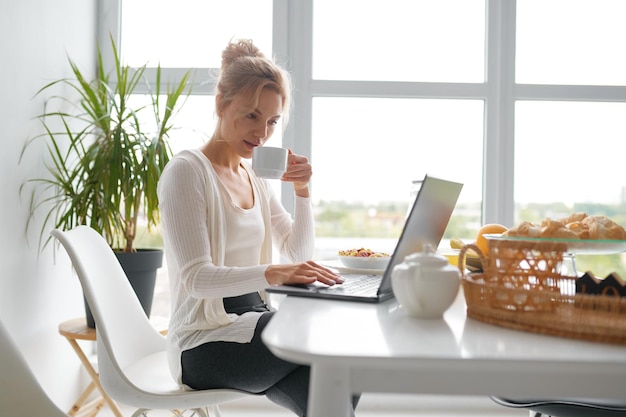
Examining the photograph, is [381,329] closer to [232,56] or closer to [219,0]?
[232,56]

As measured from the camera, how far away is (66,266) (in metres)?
2.60

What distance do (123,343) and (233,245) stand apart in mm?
421

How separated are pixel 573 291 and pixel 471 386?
1.05 ft

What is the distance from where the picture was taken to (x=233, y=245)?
1.68m

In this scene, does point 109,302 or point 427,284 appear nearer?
point 427,284

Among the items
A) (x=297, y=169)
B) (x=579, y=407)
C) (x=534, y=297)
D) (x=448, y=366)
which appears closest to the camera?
(x=448, y=366)

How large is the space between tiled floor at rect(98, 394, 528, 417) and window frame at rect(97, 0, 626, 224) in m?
0.93

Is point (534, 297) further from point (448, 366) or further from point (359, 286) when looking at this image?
point (359, 286)

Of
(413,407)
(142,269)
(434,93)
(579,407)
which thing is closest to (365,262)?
(579,407)

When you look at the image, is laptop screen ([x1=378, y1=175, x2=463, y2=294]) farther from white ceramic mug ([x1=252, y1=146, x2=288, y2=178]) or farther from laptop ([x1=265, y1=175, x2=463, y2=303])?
white ceramic mug ([x1=252, y1=146, x2=288, y2=178])

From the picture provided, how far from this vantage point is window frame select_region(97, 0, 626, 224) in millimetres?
2938

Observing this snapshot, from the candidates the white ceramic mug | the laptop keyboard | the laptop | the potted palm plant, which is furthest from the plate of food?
the potted palm plant

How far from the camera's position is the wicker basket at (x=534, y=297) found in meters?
0.82

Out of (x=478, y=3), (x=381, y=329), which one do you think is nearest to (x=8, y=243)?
(x=381, y=329)
